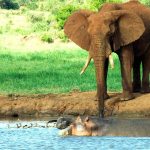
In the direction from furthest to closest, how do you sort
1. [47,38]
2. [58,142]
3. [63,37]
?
[63,37] → [47,38] → [58,142]

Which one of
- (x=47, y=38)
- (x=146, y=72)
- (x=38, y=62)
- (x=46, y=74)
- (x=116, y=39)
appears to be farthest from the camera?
(x=47, y=38)

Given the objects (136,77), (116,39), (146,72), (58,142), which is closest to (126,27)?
(116,39)

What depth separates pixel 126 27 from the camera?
62.3 feet

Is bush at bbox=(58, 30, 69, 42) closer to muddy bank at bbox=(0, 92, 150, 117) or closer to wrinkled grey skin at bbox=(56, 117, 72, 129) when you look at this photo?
muddy bank at bbox=(0, 92, 150, 117)

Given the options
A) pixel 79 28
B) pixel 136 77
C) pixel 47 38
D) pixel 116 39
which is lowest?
pixel 136 77

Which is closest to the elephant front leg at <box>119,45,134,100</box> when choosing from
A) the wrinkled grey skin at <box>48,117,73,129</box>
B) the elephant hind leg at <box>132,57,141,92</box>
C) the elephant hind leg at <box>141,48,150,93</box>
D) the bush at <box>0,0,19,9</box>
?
the elephant hind leg at <box>141,48,150,93</box>

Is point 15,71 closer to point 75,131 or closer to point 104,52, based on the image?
point 104,52

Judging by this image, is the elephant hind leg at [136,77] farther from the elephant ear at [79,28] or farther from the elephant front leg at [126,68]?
the elephant ear at [79,28]

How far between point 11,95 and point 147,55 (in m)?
3.28

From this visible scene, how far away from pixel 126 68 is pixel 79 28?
141cm

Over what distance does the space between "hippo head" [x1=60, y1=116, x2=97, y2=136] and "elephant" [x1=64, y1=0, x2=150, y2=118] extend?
192cm

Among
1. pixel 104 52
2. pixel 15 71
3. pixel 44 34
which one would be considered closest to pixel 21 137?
pixel 104 52

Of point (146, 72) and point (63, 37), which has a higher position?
point (63, 37)

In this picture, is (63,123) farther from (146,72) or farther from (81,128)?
(146,72)
